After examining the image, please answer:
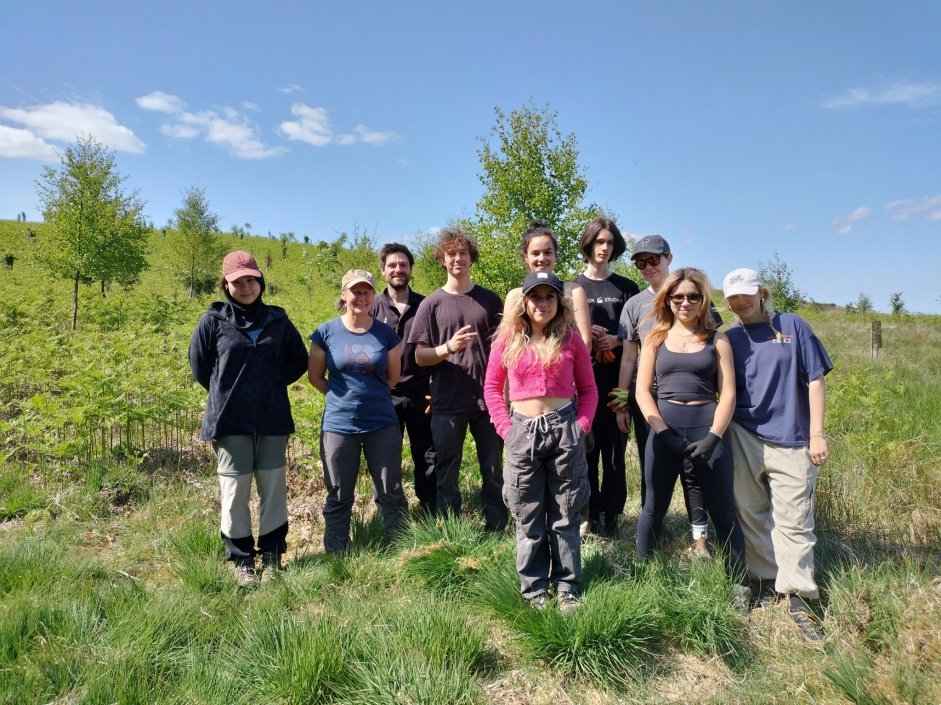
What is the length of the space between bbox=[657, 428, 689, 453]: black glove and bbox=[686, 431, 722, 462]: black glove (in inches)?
1.3

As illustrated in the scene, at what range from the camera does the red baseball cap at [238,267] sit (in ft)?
11.2

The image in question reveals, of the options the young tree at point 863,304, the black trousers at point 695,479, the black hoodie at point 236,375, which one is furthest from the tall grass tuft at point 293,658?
the young tree at point 863,304

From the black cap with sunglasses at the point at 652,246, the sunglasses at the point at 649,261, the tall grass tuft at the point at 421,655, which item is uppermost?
the black cap with sunglasses at the point at 652,246

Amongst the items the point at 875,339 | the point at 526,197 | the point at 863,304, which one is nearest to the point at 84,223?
the point at 526,197

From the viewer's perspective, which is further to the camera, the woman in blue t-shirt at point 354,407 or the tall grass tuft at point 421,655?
the woman in blue t-shirt at point 354,407

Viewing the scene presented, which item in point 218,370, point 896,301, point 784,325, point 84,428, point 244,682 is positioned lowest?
point 244,682

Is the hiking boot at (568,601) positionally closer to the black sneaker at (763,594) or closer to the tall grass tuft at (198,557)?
the black sneaker at (763,594)

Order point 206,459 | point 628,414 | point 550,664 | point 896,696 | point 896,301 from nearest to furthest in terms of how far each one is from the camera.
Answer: point 896,696 < point 550,664 < point 628,414 < point 206,459 < point 896,301

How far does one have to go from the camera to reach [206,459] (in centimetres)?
582

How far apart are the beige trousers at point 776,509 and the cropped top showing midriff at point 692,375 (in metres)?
0.33

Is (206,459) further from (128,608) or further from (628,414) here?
(628,414)

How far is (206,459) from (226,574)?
9.08ft

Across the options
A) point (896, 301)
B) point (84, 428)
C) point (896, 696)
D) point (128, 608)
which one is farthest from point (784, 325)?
point (896, 301)

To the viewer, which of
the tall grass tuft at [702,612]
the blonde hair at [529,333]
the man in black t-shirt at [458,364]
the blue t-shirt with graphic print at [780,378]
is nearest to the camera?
the tall grass tuft at [702,612]
